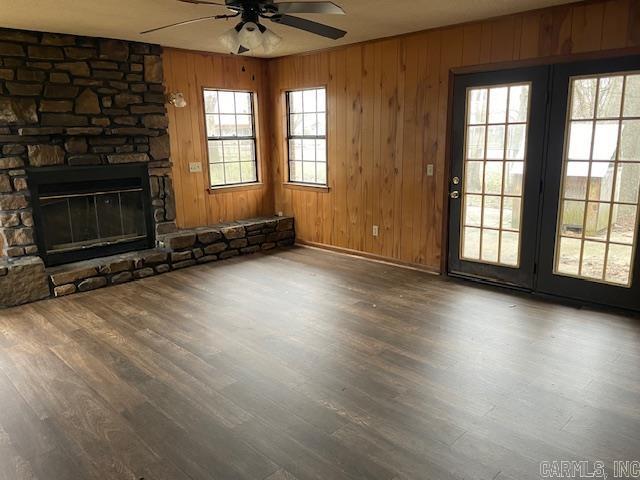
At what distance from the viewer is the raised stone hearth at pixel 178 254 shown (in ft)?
15.4

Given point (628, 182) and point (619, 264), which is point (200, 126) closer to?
point (628, 182)

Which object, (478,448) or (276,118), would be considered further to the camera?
(276,118)

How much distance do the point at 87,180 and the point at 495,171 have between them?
166 inches

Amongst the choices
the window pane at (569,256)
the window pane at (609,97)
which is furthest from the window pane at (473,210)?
the window pane at (609,97)

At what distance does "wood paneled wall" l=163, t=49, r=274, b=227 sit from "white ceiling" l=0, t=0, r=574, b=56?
662 millimetres

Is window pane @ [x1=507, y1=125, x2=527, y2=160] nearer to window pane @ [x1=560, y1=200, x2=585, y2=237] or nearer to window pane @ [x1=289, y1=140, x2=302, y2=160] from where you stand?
window pane @ [x1=560, y1=200, x2=585, y2=237]

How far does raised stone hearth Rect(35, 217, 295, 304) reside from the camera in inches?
184

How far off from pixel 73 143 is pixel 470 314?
425 centimetres

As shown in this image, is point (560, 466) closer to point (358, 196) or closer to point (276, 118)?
point (358, 196)

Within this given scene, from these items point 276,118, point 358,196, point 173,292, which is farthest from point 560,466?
point 276,118

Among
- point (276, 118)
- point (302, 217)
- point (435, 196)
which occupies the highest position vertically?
point (276, 118)

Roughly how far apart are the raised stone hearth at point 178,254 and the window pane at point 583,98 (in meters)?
3.79

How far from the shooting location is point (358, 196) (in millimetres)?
5730

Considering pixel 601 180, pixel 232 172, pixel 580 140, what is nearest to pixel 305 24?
pixel 580 140
